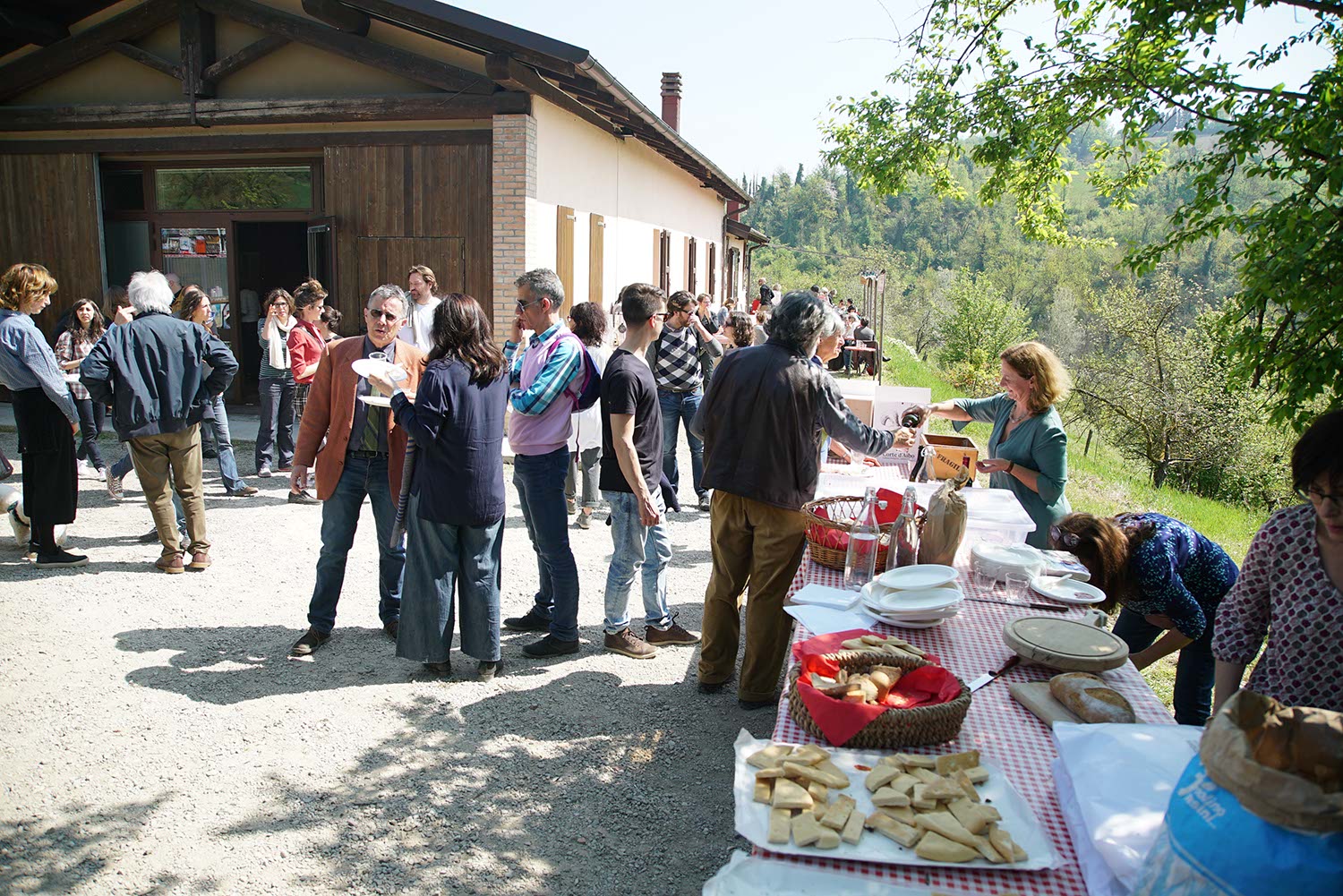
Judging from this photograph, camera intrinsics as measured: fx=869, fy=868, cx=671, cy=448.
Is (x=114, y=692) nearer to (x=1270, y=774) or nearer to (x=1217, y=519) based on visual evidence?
(x=1270, y=774)

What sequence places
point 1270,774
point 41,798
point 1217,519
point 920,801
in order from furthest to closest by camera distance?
point 1217,519 → point 41,798 → point 920,801 → point 1270,774

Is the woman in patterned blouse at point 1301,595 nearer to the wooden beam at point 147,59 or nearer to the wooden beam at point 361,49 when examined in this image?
the wooden beam at point 361,49

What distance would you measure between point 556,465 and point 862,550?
71.9 inches

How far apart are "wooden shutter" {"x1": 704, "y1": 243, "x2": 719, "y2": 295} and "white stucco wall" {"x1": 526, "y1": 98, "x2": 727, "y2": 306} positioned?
3.08 meters

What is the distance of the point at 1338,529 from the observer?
204 cm

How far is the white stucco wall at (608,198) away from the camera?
33.6ft

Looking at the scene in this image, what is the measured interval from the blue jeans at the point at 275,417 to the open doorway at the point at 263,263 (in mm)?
4172

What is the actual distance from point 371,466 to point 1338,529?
13.0ft

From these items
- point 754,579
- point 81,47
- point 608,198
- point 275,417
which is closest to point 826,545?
point 754,579

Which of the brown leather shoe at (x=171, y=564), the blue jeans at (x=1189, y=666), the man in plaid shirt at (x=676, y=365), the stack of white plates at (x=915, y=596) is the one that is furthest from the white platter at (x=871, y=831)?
the man in plaid shirt at (x=676, y=365)

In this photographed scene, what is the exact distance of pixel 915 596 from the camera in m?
2.83

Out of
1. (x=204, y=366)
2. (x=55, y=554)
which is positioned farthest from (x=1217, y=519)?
(x=55, y=554)

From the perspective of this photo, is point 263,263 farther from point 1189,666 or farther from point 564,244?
point 1189,666

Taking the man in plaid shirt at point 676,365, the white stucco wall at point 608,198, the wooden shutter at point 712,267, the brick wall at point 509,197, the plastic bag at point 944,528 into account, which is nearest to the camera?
the plastic bag at point 944,528
